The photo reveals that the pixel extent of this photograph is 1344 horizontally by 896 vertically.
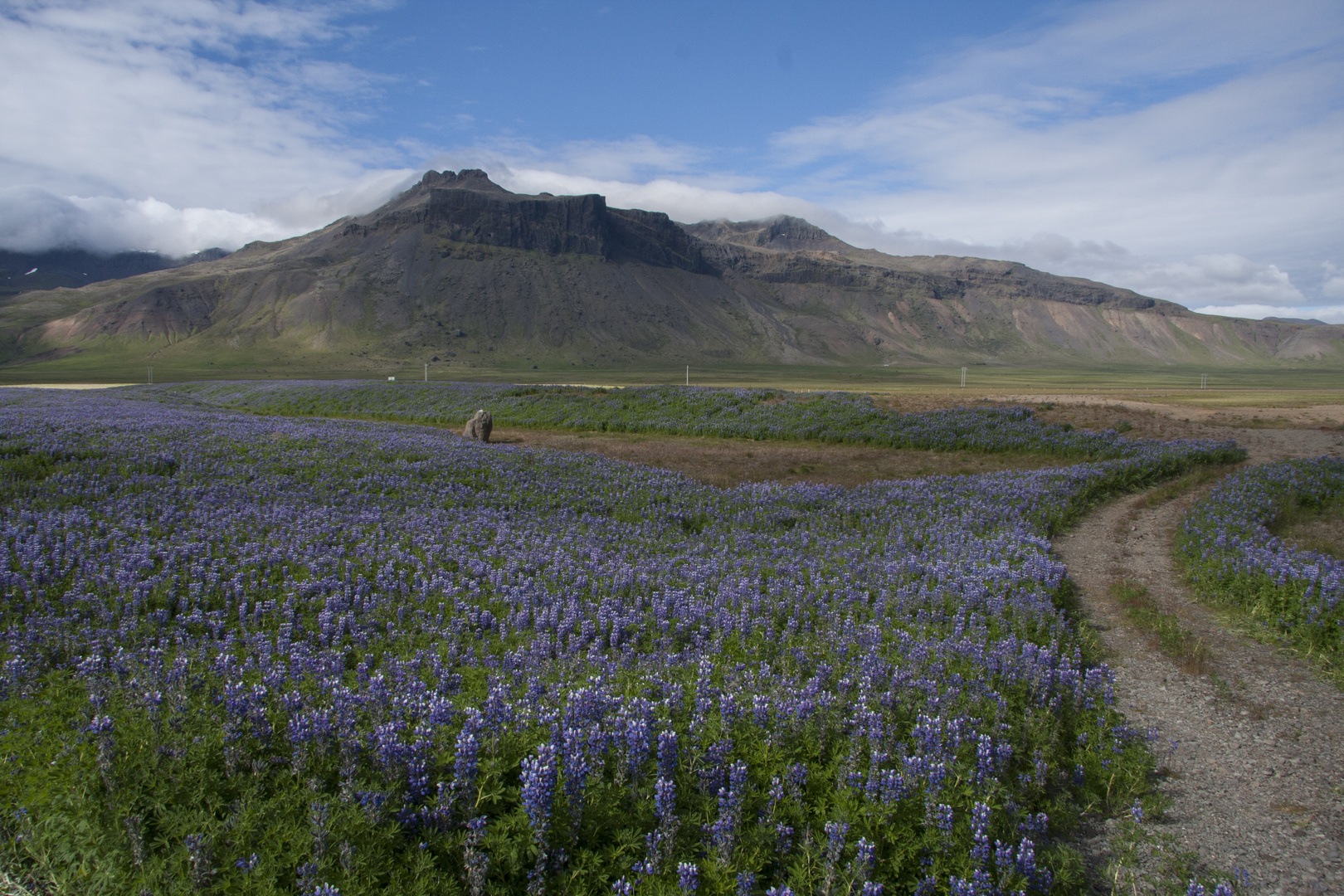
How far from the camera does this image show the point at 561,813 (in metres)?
4.48

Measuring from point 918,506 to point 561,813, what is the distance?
13.2 m

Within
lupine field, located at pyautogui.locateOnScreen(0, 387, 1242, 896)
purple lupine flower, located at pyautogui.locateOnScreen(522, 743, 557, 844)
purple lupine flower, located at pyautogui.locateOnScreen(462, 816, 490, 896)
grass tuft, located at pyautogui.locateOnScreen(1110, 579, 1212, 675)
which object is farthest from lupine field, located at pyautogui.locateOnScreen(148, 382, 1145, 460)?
purple lupine flower, located at pyautogui.locateOnScreen(462, 816, 490, 896)

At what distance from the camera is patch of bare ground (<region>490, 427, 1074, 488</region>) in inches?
909

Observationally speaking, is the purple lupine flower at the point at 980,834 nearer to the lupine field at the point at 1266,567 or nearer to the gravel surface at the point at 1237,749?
the gravel surface at the point at 1237,749

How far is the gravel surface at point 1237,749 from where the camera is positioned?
17.9 feet

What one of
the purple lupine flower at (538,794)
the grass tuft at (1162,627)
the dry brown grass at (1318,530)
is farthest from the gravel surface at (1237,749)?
the purple lupine flower at (538,794)

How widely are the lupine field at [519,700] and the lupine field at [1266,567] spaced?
8.40ft

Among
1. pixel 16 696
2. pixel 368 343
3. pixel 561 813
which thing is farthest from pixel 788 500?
pixel 368 343

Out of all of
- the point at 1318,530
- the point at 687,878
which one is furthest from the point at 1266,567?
Result: the point at 687,878

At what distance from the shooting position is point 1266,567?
420 inches

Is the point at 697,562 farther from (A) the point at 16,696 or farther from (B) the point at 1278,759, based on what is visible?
(A) the point at 16,696

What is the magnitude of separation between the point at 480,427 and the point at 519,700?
23593mm

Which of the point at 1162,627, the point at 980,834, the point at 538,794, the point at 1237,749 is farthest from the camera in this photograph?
the point at 1162,627

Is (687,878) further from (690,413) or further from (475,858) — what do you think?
(690,413)
